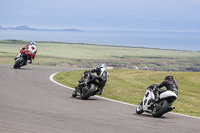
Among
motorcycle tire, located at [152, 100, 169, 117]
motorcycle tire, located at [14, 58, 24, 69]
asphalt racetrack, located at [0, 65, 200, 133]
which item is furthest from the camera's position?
motorcycle tire, located at [14, 58, 24, 69]

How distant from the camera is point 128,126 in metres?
11.0

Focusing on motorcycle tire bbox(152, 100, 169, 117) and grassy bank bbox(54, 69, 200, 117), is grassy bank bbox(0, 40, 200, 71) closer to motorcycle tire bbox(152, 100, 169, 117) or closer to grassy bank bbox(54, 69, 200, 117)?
grassy bank bbox(54, 69, 200, 117)

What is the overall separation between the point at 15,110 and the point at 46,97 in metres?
4.24

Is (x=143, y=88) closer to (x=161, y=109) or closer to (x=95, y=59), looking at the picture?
(x=161, y=109)

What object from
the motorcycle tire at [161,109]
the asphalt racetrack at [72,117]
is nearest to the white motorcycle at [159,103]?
the motorcycle tire at [161,109]

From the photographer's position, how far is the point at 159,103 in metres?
13.0

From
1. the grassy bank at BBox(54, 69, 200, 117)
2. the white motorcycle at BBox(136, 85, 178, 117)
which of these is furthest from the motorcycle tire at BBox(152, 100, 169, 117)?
the grassy bank at BBox(54, 69, 200, 117)

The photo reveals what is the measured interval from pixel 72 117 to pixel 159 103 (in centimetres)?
286

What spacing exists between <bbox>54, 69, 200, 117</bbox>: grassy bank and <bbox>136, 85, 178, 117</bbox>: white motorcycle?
219 cm

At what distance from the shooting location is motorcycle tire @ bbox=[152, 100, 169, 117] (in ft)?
41.6

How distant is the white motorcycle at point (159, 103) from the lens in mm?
12688

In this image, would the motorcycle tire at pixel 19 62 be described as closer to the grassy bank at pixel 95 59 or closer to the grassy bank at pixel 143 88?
the grassy bank at pixel 143 88

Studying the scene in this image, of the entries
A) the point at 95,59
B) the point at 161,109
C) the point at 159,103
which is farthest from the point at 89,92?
the point at 95,59

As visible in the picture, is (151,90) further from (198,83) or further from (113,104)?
(198,83)
